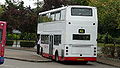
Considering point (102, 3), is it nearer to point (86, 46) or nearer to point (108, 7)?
point (108, 7)

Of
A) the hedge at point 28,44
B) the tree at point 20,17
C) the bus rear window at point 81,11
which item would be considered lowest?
the hedge at point 28,44

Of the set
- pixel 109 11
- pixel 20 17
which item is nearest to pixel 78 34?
pixel 109 11

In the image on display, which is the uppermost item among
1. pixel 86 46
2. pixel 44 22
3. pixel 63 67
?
pixel 44 22

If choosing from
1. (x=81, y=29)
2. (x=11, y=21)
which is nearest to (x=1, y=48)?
(x=81, y=29)

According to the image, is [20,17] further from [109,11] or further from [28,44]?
[109,11]

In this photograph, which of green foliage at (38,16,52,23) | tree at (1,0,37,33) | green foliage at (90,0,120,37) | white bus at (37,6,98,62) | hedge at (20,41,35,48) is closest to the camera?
white bus at (37,6,98,62)

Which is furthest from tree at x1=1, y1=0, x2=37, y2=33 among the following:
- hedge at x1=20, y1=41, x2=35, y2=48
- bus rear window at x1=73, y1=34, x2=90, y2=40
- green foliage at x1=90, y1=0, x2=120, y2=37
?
bus rear window at x1=73, y1=34, x2=90, y2=40

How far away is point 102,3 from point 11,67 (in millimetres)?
12355

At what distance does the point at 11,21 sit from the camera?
4888cm

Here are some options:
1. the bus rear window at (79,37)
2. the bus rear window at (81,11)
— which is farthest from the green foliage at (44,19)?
the bus rear window at (79,37)

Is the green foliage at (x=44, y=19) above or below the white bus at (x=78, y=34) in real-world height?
above

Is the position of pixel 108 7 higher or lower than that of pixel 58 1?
lower

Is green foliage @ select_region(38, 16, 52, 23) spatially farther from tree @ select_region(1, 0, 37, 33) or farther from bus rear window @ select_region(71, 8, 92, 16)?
tree @ select_region(1, 0, 37, 33)

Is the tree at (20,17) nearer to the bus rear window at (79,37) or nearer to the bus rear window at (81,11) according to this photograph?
the bus rear window at (81,11)
